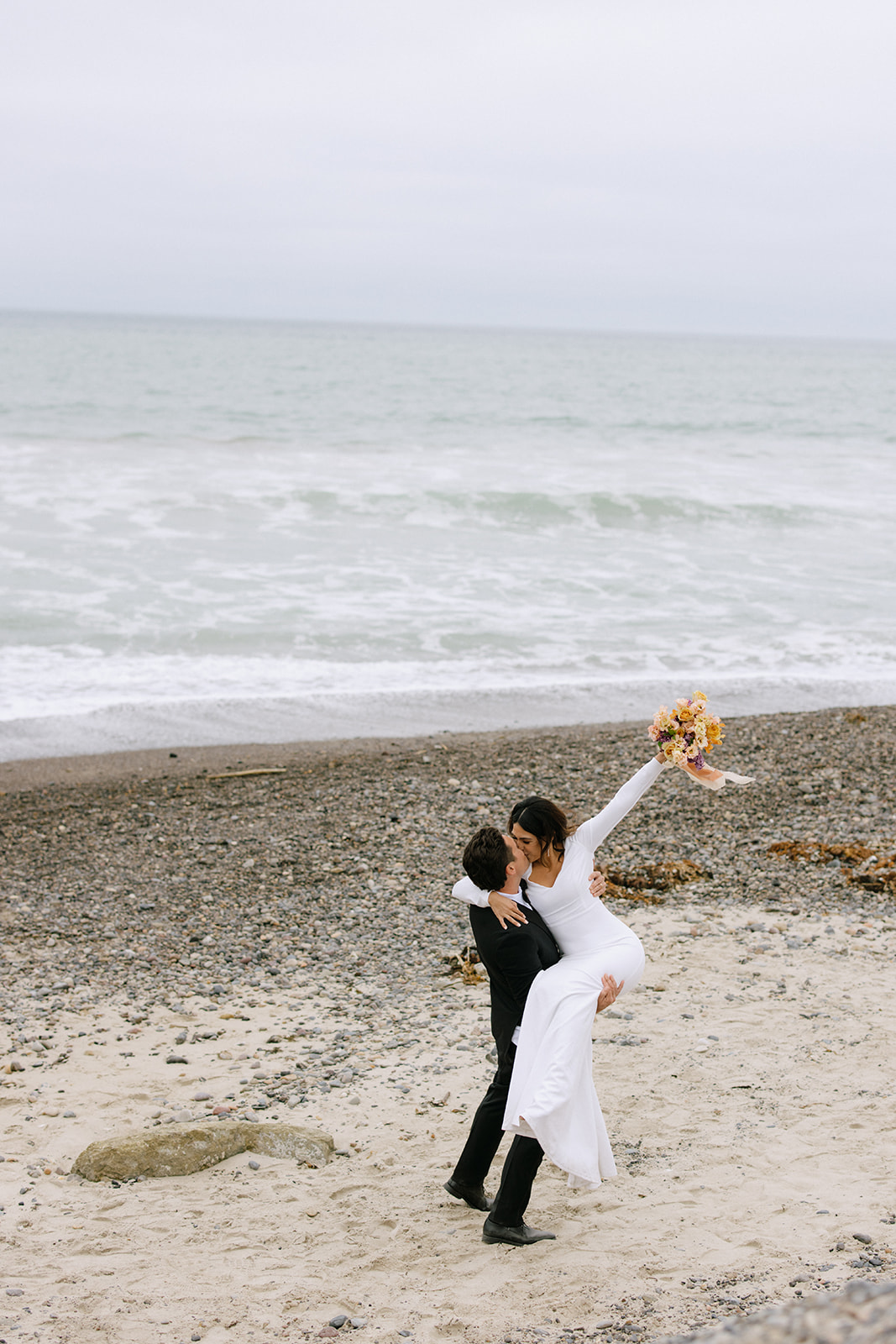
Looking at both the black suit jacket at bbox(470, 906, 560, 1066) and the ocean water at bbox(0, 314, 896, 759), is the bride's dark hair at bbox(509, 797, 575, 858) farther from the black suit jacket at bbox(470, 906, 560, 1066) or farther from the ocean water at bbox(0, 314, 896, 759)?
the ocean water at bbox(0, 314, 896, 759)

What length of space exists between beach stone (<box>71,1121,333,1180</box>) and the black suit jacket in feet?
3.81

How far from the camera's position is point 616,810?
15.2 feet

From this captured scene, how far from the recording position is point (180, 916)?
752 centimetres

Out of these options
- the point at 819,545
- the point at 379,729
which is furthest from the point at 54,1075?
the point at 819,545

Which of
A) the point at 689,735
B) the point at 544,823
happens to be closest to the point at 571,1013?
the point at 544,823

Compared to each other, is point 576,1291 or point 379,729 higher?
point 379,729

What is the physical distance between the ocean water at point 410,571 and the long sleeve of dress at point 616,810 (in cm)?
729

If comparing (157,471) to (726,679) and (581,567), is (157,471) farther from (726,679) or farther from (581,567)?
(726,679)

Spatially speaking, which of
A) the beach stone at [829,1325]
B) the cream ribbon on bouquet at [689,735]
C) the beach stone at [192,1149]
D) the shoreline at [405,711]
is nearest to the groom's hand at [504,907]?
the cream ribbon on bouquet at [689,735]

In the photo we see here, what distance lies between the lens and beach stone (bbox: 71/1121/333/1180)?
4969 millimetres

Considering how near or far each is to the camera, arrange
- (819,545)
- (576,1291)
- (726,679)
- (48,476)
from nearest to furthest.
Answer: (576,1291), (726,679), (819,545), (48,476)

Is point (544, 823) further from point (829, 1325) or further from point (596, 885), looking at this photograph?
point (829, 1325)

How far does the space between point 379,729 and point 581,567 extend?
9254mm

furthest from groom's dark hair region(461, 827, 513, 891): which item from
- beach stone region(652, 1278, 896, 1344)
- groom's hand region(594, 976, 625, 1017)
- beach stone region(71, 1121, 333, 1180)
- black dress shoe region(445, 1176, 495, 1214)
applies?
beach stone region(652, 1278, 896, 1344)
